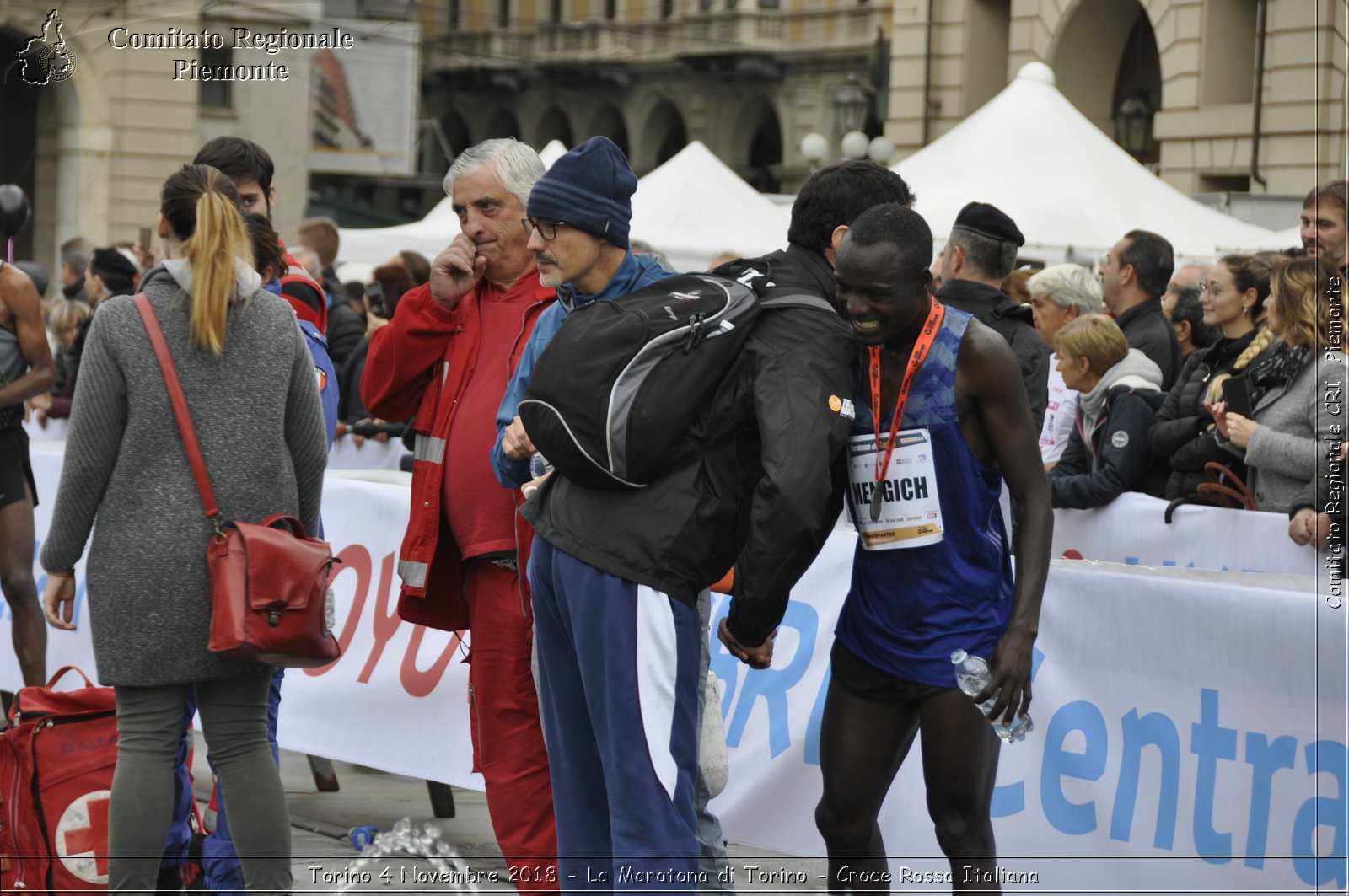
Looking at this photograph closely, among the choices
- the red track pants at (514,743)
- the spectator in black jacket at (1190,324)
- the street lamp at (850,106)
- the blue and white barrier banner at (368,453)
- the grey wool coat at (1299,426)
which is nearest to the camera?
the red track pants at (514,743)

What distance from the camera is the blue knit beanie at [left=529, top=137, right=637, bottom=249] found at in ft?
12.3

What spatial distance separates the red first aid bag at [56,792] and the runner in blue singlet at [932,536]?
2.21 m

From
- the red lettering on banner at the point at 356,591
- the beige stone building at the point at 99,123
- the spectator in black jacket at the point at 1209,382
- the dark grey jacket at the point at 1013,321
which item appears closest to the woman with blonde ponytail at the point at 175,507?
the dark grey jacket at the point at 1013,321

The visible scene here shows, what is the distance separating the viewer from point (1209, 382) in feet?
21.3

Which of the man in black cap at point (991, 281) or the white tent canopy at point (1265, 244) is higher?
the white tent canopy at point (1265, 244)

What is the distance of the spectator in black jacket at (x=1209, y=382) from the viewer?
6516mm

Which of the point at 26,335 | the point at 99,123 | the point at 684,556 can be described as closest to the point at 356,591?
the point at 26,335

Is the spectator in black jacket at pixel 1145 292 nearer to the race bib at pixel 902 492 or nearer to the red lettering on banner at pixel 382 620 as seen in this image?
the red lettering on banner at pixel 382 620

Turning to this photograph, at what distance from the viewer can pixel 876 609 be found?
3.86 metres

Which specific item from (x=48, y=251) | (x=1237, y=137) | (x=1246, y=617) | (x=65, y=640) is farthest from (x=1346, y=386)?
(x=48, y=251)

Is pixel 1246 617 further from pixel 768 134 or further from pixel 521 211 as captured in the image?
pixel 768 134

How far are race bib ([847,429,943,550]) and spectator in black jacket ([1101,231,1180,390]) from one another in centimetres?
415

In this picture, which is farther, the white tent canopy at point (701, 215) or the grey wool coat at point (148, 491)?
the white tent canopy at point (701, 215)

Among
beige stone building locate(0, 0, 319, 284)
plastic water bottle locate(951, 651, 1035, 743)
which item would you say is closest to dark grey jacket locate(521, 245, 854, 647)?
plastic water bottle locate(951, 651, 1035, 743)
